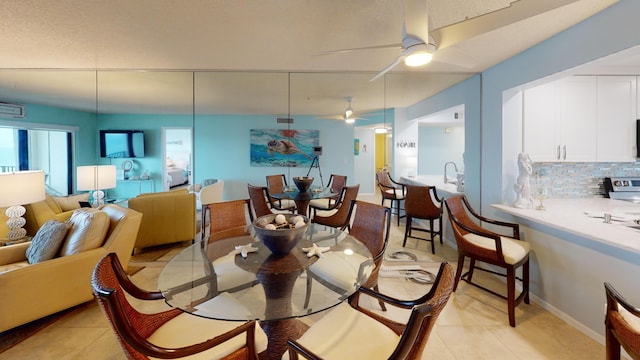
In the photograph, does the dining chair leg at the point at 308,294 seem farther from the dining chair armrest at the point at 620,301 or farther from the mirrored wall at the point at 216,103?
the mirrored wall at the point at 216,103

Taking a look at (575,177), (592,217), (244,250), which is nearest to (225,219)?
(244,250)

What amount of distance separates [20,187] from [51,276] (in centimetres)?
81

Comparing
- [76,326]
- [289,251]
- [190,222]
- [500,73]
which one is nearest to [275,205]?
[190,222]

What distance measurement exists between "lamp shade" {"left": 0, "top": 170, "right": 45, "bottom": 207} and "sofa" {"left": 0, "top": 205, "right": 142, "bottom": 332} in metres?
0.46

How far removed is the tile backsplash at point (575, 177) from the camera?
2.97 metres

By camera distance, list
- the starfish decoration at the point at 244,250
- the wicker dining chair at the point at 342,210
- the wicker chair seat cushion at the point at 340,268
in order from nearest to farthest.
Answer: the wicker chair seat cushion at the point at 340,268 → the starfish decoration at the point at 244,250 → the wicker dining chair at the point at 342,210

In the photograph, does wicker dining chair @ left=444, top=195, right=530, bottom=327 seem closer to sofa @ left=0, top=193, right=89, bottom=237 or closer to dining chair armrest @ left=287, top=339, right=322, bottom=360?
dining chair armrest @ left=287, top=339, right=322, bottom=360

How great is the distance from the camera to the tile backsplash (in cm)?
297

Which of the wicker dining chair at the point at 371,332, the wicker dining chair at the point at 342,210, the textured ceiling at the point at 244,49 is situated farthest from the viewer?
the wicker dining chair at the point at 342,210

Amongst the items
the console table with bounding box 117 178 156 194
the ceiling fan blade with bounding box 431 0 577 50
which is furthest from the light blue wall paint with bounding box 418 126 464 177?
the console table with bounding box 117 178 156 194

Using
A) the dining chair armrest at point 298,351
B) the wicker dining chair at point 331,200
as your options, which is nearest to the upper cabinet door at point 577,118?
the wicker dining chair at point 331,200

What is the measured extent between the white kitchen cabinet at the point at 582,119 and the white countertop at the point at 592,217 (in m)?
0.47

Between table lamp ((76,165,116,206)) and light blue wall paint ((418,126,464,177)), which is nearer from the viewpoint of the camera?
table lamp ((76,165,116,206))

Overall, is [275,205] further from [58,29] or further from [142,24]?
[58,29]
